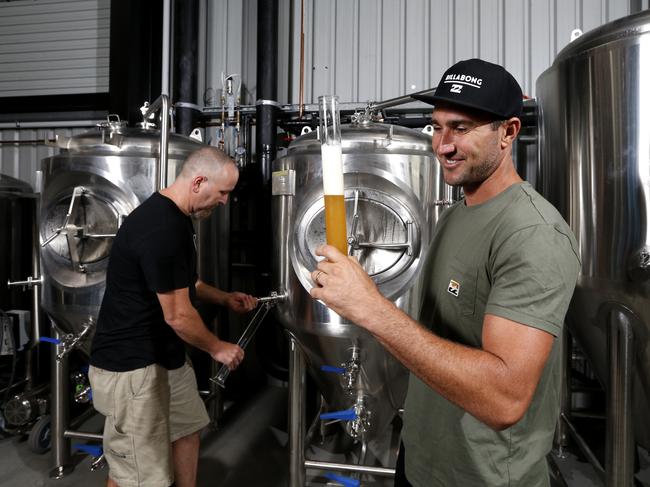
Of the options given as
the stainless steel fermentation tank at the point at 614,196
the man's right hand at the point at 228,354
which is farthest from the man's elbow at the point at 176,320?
the stainless steel fermentation tank at the point at 614,196

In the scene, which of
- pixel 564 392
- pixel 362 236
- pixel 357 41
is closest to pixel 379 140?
pixel 362 236

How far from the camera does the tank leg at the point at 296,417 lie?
178cm

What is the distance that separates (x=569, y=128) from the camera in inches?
55.9

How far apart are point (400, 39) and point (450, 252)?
7.04ft

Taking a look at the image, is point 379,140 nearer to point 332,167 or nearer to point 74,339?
point 332,167

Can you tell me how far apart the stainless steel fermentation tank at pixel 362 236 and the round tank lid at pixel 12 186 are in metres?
1.83

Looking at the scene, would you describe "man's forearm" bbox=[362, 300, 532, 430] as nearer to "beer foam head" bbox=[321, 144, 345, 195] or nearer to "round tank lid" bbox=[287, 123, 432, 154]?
"beer foam head" bbox=[321, 144, 345, 195]

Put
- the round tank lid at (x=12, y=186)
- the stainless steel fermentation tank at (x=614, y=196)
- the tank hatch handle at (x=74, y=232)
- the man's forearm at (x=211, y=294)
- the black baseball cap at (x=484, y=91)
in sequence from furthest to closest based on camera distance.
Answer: the round tank lid at (x=12, y=186), the man's forearm at (x=211, y=294), the tank hatch handle at (x=74, y=232), the stainless steel fermentation tank at (x=614, y=196), the black baseball cap at (x=484, y=91)

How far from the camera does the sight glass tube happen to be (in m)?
0.64

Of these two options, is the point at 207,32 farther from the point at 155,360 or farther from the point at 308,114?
the point at 155,360

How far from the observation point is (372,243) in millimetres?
1538

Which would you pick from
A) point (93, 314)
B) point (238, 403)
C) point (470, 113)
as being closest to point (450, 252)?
point (470, 113)

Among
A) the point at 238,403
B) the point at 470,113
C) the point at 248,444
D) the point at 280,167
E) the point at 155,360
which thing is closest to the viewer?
the point at 470,113

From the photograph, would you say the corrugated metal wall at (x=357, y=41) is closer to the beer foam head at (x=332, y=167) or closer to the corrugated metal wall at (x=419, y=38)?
the corrugated metal wall at (x=419, y=38)
